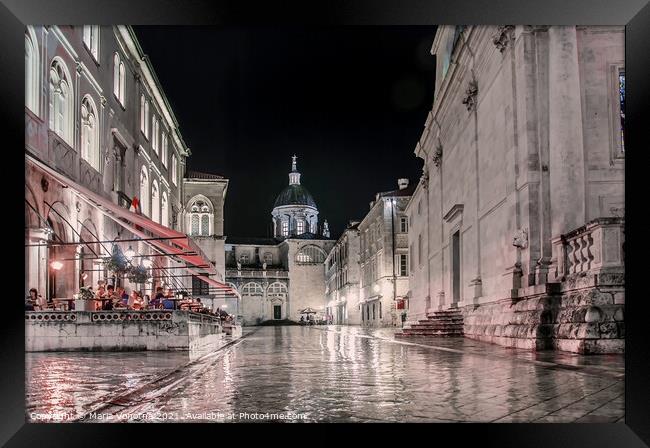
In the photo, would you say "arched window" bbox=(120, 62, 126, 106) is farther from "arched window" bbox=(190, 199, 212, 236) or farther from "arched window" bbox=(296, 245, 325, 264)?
"arched window" bbox=(296, 245, 325, 264)

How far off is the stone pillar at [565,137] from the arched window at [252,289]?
265 ft

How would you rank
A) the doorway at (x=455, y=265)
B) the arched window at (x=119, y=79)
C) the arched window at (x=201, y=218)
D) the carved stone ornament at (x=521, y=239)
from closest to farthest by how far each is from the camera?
1. the carved stone ornament at (x=521, y=239)
2. the doorway at (x=455, y=265)
3. the arched window at (x=119, y=79)
4. the arched window at (x=201, y=218)

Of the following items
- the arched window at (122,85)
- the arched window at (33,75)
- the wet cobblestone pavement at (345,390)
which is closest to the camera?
the wet cobblestone pavement at (345,390)

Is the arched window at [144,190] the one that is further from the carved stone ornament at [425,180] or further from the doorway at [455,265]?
the doorway at [455,265]

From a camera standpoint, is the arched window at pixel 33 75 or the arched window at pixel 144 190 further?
the arched window at pixel 144 190

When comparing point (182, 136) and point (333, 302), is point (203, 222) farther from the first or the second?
point (333, 302)

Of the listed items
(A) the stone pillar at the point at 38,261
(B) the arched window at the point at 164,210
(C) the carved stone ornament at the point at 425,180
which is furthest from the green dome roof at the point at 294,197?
(A) the stone pillar at the point at 38,261

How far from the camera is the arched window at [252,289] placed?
93438 millimetres

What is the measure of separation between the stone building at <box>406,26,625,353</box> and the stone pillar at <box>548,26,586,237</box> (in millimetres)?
22

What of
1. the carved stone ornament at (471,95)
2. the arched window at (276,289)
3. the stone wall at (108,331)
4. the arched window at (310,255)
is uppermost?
the carved stone ornament at (471,95)

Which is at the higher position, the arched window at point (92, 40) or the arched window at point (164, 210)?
the arched window at point (92, 40)

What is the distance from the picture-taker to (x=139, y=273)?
1847 cm

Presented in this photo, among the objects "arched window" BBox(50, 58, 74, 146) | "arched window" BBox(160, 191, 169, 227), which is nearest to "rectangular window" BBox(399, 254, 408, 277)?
"arched window" BBox(160, 191, 169, 227)
